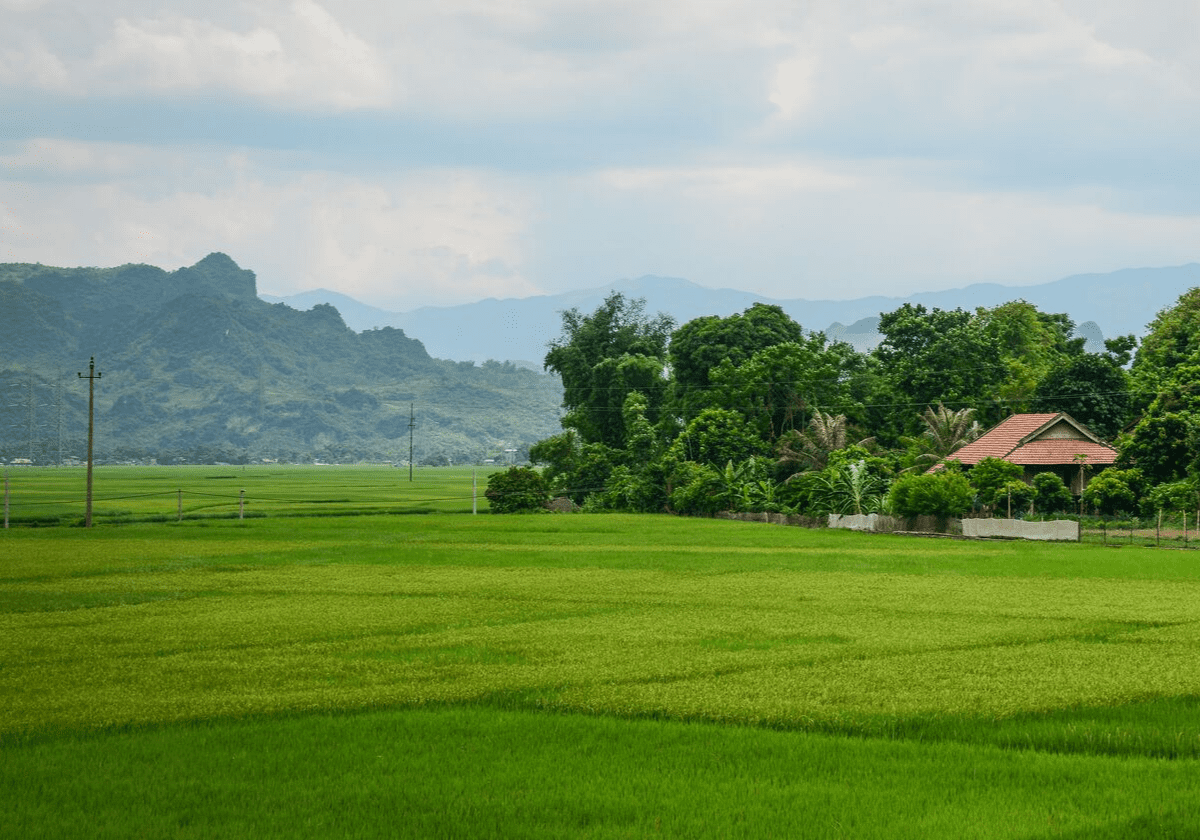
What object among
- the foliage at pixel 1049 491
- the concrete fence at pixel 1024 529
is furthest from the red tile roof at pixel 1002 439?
the concrete fence at pixel 1024 529

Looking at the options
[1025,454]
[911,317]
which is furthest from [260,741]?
[911,317]

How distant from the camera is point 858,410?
64.7 meters

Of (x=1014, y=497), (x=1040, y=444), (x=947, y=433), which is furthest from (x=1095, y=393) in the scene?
(x=1014, y=497)

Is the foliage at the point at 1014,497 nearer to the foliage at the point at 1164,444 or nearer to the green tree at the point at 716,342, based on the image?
the foliage at the point at 1164,444

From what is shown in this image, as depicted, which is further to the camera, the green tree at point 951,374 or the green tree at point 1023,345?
the green tree at point 951,374

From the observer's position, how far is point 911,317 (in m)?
68.4

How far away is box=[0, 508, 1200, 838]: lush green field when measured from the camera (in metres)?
8.98

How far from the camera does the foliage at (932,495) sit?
1768 inches

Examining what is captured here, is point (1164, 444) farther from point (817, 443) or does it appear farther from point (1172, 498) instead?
point (817, 443)

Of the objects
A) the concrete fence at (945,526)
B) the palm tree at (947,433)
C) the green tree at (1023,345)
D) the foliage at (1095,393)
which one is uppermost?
the green tree at (1023,345)

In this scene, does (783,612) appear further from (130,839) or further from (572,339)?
(572,339)

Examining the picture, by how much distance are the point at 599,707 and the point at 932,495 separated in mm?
34876

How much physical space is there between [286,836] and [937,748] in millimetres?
5791

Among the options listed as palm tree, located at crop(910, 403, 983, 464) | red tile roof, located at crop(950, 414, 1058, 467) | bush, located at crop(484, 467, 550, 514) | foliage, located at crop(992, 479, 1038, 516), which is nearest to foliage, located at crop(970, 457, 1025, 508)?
foliage, located at crop(992, 479, 1038, 516)
